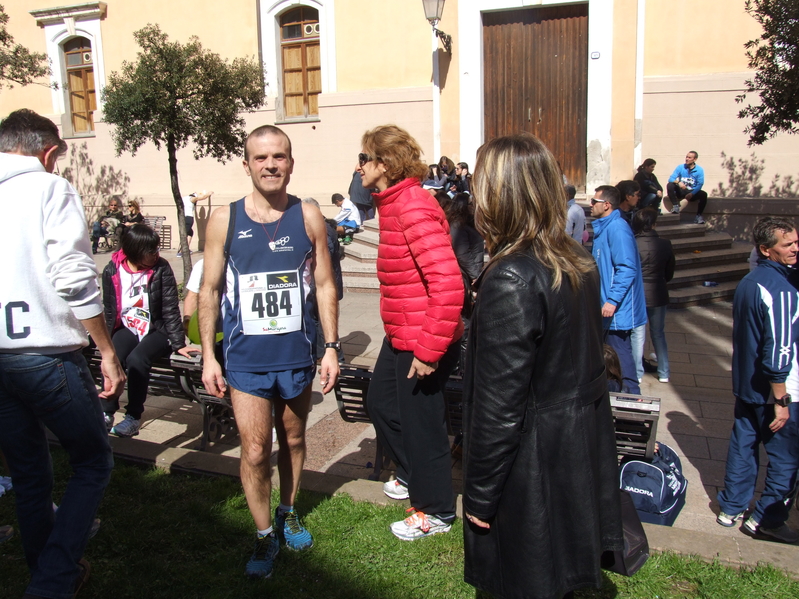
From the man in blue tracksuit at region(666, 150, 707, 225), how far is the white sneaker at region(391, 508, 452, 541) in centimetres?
1155

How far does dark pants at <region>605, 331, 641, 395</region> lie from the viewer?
5321 mm

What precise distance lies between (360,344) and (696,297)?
5521 mm

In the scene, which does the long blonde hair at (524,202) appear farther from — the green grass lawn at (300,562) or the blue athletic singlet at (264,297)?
the green grass lawn at (300,562)

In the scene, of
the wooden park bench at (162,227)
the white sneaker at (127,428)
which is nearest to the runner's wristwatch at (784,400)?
the white sneaker at (127,428)

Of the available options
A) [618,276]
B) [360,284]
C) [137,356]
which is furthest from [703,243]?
[137,356]

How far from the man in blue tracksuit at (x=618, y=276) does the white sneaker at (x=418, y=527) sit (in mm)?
2582

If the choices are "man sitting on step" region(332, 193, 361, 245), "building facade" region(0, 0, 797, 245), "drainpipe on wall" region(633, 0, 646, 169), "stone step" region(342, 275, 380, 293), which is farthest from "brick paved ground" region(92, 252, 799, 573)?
"building facade" region(0, 0, 797, 245)

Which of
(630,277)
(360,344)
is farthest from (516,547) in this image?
(360,344)

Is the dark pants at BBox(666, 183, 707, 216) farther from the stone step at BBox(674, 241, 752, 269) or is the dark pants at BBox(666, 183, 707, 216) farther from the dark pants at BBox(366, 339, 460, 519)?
the dark pants at BBox(366, 339, 460, 519)

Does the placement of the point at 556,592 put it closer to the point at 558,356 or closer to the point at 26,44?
the point at 558,356

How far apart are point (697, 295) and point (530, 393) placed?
9.31 meters

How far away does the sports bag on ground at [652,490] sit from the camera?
3.61m

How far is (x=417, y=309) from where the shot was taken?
3232mm

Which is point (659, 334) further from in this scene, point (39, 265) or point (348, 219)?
point (348, 219)
